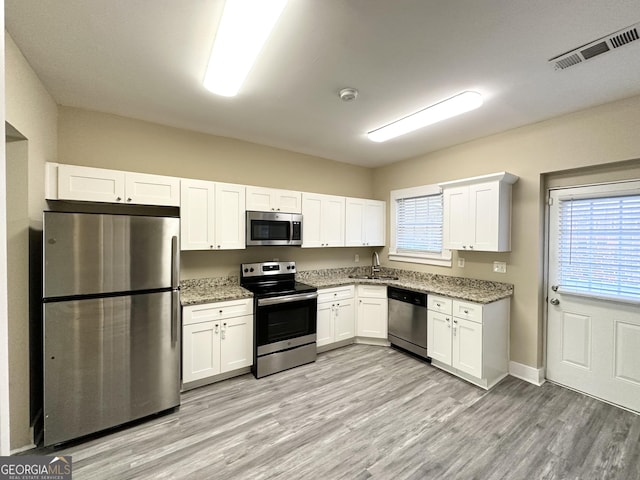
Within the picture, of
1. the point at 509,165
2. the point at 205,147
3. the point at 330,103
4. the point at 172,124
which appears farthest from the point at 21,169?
the point at 509,165

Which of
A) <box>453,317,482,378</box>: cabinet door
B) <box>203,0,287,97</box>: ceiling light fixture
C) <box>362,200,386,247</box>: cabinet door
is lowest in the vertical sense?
<box>453,317,482,378</box>: cabinet door

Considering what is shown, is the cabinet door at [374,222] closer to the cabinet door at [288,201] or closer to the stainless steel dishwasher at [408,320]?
the stainless steel dishwasher at [408,320]

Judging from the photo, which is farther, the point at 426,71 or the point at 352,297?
the point at 352,297

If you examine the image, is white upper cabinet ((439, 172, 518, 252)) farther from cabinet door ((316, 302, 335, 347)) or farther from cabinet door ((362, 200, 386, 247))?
cabinet door ((316, 302, 335, 347))

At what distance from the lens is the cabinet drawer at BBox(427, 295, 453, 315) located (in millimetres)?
3164

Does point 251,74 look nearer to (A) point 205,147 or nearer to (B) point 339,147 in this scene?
(A) point 205,147

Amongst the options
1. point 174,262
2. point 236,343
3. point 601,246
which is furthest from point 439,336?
point 174,262

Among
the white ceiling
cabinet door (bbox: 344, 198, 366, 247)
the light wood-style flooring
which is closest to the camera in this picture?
the white ceiling

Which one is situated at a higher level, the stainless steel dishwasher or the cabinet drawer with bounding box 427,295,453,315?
the cabinet drawer with bounding box 427,295,453,315

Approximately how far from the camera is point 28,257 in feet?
6.65

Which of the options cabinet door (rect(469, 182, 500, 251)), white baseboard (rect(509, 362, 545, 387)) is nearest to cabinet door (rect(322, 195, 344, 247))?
cabinet door (rect(469, 182, 500, 251))

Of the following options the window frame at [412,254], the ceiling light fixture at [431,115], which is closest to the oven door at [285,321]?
the window frame at [412,254]

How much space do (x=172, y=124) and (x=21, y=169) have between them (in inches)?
57.1

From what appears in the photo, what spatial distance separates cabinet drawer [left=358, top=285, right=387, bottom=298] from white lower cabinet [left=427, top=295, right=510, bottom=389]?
698 mm
